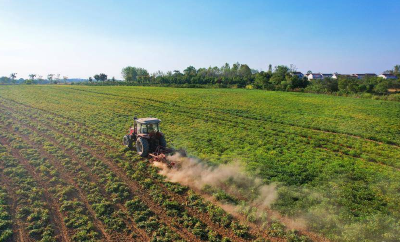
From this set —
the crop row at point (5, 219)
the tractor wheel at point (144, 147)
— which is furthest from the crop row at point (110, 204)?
the tractor wheel at point (144, 147)

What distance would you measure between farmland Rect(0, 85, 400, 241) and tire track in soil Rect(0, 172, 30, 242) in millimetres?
42

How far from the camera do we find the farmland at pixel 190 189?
813 centimetres

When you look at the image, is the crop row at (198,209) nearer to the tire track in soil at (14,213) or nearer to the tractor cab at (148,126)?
the tractor cab at (148,126)

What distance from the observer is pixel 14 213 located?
29.3 feet

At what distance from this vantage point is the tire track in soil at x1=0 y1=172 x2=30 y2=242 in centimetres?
773

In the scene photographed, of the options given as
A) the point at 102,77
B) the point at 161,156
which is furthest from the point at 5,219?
the point at 102,77

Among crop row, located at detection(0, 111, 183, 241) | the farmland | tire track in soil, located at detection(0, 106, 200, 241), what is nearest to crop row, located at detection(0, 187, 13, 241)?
the farmland

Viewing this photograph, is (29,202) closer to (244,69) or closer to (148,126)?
(148,126)

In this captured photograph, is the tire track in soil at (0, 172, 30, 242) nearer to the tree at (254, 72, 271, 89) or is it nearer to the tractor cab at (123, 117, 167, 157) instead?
the tractor cab at (123, 117, 167, 157)

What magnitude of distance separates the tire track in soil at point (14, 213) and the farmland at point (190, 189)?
0.14ft

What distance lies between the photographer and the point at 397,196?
1048cm

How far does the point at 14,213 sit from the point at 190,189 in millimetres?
6979

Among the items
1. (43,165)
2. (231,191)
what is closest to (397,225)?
(231,191)

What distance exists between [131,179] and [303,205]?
809 cm
